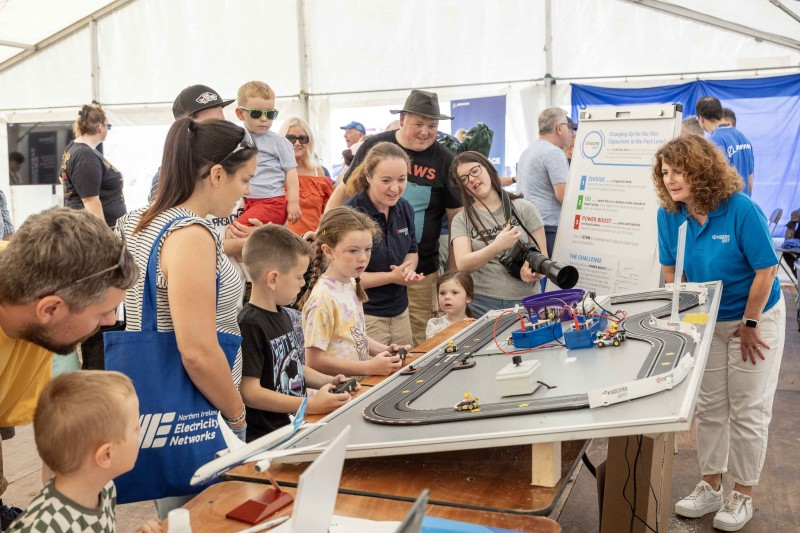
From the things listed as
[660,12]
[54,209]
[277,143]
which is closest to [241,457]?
[54,209]

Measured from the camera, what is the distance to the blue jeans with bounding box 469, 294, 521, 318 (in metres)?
3.59

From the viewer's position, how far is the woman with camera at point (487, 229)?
356 centimetres

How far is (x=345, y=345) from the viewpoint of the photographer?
2584 mm

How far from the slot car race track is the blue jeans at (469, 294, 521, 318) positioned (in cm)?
72

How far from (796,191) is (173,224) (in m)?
8.45

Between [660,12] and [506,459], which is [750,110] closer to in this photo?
[660,12]

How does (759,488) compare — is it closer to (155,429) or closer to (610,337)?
(610,337)

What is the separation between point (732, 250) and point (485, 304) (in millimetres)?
1160

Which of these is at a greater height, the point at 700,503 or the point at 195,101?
the point at 195,101

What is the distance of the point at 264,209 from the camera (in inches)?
159

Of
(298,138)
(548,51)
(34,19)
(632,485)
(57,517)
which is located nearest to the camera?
(57,517)

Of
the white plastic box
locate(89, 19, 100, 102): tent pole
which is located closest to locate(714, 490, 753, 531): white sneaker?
the white plastic box

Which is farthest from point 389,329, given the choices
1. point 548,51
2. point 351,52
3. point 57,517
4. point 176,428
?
point 351,52

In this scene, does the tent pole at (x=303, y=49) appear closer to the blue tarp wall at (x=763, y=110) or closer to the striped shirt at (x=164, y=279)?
the blue tarp wall at (x=763, y=110)
